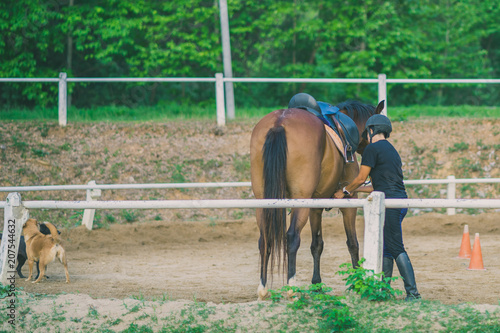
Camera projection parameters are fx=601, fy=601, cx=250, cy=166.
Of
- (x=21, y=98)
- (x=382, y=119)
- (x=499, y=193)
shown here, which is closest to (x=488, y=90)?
(x=499, y=193)

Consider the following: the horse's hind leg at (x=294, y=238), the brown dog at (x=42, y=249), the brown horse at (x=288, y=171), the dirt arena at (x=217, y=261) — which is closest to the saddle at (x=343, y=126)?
the brown horse at (x=288, y=171)

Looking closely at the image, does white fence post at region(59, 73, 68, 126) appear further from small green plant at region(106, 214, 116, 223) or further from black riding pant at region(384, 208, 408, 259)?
black riding pant at region(384, 208, 408, 259)

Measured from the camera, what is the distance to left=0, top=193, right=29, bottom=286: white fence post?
248 inches

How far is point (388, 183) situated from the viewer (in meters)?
6.15

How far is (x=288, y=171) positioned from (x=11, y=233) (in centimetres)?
303

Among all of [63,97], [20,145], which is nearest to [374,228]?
[20,145]

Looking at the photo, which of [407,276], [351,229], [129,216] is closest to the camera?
[407,276]

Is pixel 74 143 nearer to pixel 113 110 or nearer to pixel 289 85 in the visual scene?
pixel 113 110

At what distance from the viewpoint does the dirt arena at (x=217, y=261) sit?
7.27m

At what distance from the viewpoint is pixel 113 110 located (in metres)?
19.2

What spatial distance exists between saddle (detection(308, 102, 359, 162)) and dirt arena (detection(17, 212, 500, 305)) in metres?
1.73

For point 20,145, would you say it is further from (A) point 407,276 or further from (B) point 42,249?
(A) point 407,276

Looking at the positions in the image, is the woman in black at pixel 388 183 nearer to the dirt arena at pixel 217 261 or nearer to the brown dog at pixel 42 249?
the dirt arena at pixel 217 261

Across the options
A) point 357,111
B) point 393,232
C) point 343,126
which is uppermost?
point 357,111
